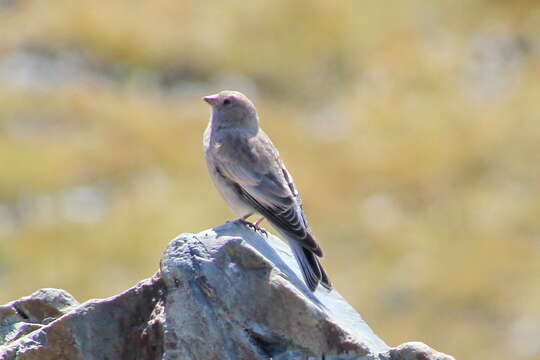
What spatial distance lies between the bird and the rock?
0.96 meters

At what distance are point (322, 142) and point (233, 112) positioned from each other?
2148 centimetres

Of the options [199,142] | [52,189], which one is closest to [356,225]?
[199,142]

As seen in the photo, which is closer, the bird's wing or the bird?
the bird

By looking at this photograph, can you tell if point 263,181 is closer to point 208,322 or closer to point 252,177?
point 252,177

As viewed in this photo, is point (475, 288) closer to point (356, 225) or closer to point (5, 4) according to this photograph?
point (356, 225)

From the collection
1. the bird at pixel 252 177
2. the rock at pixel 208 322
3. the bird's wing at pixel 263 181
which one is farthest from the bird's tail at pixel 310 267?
the rock at pixel 208 322

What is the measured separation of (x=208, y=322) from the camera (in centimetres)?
1046

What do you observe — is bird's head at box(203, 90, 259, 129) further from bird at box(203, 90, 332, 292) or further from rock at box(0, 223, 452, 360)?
rock at box(0, 223, 452, 360)

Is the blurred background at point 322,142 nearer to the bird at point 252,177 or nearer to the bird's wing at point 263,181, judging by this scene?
the bird at point 252,177

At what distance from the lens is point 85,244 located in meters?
30.0

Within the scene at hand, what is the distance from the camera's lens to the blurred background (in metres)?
28.9

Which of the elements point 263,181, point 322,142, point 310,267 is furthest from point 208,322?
point 322,142

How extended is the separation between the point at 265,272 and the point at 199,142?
23.1 metres

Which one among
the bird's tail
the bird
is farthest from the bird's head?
the bird's tail
